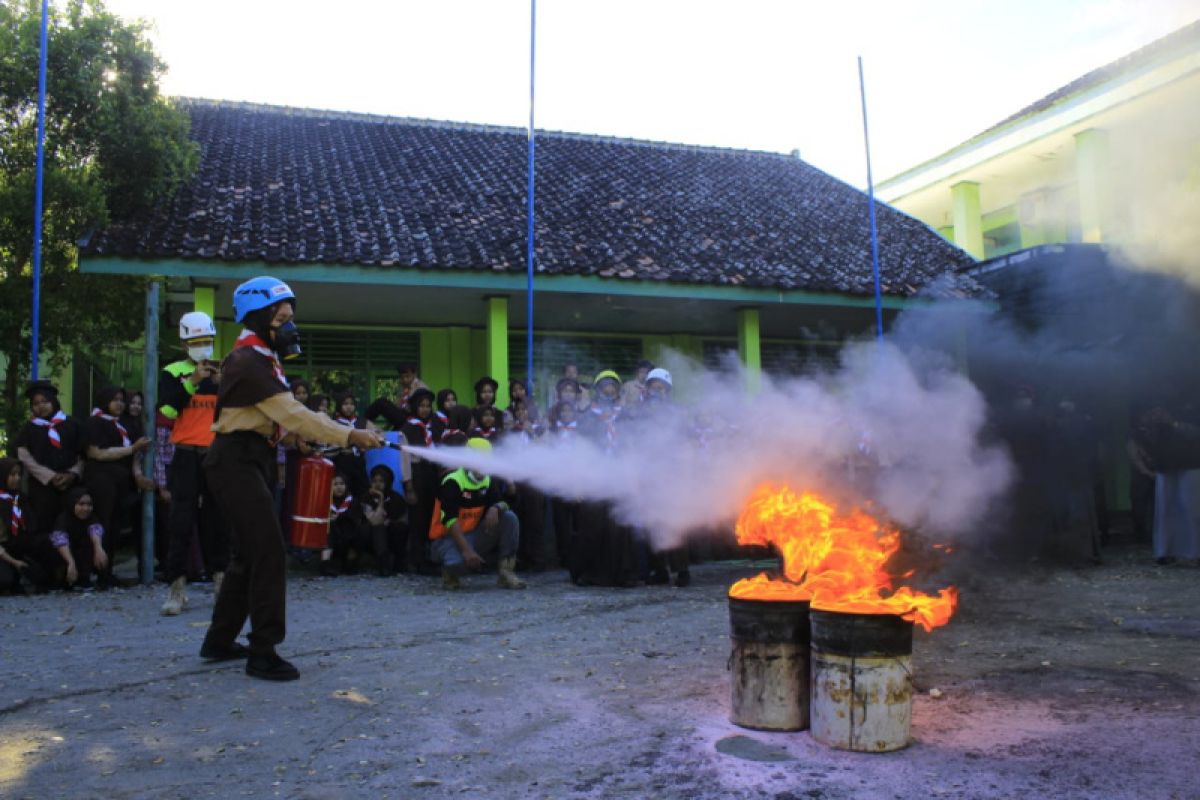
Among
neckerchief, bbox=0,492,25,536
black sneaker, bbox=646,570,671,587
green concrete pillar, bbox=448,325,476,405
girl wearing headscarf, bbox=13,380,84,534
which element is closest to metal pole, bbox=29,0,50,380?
girl wearing headscarf, bbox=13,380,84,534

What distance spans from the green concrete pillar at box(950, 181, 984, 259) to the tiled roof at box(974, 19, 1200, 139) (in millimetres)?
1431

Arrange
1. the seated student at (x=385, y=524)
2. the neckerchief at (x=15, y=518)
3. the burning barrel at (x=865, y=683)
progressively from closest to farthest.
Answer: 1. the burning barrel at (x=865, y=683)
2. the neckerchief at (x=15, y=518)
3. the seated student at (x=385, y=524)

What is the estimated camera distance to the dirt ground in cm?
356

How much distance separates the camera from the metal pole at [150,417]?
353 inches

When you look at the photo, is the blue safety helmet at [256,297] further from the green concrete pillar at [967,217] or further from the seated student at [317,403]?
the green concrete pillar at [967,217]

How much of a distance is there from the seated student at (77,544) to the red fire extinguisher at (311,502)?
5.62 ft

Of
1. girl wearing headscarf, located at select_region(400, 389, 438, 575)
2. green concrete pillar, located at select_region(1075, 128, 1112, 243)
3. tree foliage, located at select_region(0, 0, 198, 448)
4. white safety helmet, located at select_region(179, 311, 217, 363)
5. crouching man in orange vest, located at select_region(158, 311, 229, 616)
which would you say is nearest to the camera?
crouching man in orange vest, located at select_region(158, 311, 229, 616)

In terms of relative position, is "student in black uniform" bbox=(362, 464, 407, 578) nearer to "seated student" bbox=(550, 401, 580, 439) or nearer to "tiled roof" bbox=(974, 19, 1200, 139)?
"seated student" bbox=(550, 401, 580, 439)

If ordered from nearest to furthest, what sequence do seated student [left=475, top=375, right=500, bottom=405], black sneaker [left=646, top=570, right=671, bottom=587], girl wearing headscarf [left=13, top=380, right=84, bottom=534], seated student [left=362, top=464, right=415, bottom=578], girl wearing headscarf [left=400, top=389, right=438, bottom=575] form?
1. girl wearing headscarf [left=13, top=380, right=84, bottom=534]
2. black sneaker [left=646, top=570, right=671, bottom=587]
3. girl wearing headscarf [left=400, top=389, right=438, bottom=575]
4. seated student [left=362, top=464, right=415, bottom=578]
5. seated student [left=475, top=375, right=500, bottom=405]

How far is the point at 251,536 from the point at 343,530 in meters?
4.81

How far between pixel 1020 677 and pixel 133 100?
11424 millimetres

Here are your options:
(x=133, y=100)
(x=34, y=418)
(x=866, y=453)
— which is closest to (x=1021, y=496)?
(x=866, y=453)

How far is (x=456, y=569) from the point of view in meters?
8.71

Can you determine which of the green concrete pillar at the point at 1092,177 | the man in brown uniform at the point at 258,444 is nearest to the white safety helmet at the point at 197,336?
the man in brown uniform at the point at 258,444
